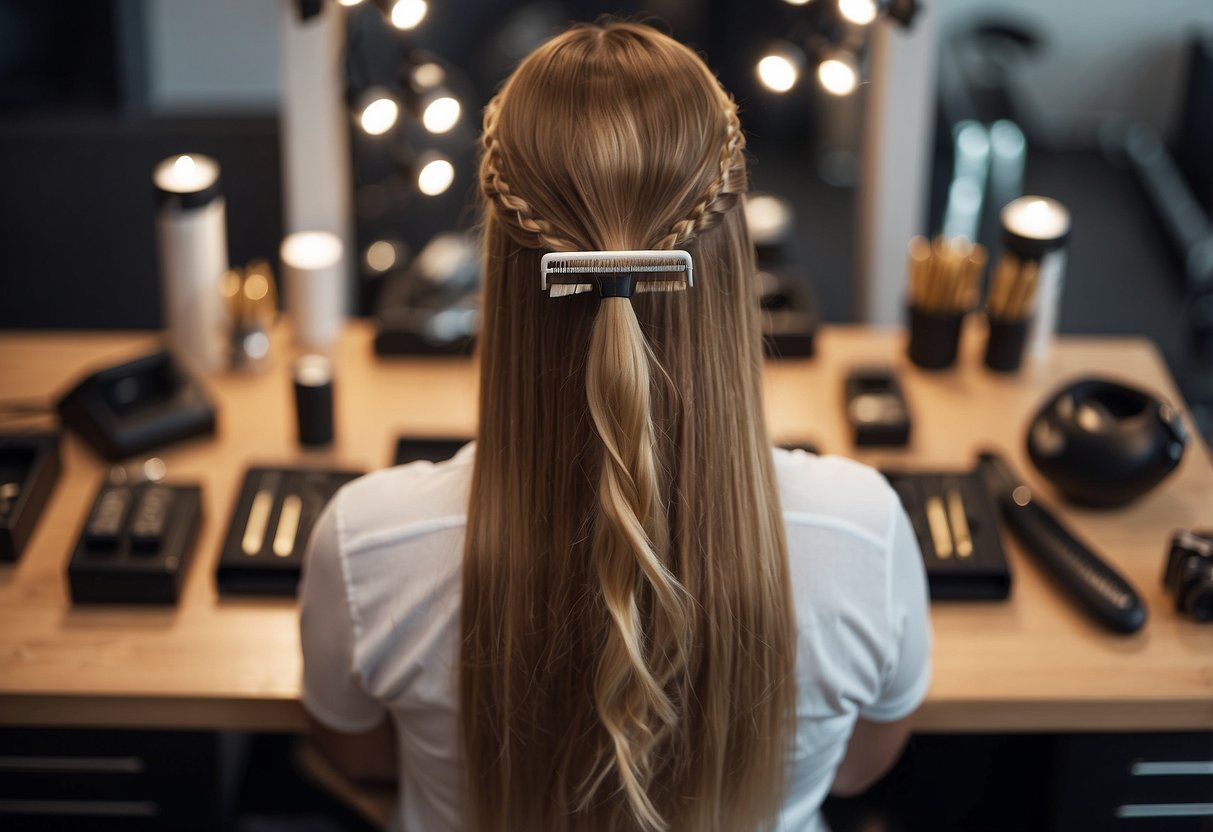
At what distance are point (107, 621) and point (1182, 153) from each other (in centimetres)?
312

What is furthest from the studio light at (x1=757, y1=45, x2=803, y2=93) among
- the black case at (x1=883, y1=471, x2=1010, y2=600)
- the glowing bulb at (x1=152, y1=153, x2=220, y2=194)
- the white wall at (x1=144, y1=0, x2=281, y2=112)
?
the white wall at (x1=144, y1=0, x2=281, y2=112)

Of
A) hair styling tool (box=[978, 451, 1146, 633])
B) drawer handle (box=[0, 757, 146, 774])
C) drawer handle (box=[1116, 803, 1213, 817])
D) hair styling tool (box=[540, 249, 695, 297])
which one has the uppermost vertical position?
hair styling tool (box=[540, 249, 695, 297])

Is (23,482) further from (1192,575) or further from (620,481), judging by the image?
(1192,575)

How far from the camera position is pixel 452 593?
1020 millimetres

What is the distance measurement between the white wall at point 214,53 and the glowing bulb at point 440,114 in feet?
5.22

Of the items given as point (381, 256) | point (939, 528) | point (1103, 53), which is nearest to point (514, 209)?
point (939, 528)

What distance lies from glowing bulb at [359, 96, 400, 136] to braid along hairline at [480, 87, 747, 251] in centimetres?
64

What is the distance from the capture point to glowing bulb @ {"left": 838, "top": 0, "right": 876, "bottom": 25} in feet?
4.77

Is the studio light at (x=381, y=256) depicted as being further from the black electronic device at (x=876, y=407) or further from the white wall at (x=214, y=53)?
the white wall at (x=214, y=53)

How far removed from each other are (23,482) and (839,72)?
106 cm

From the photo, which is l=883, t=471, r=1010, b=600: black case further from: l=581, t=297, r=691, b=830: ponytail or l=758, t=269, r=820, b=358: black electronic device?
l=581, t=297, r=691, b=830: ponytail

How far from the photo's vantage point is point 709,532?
971mm

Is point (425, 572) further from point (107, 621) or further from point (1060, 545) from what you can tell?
point (1060, 545)

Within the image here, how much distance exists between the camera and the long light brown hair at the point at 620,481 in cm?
90
